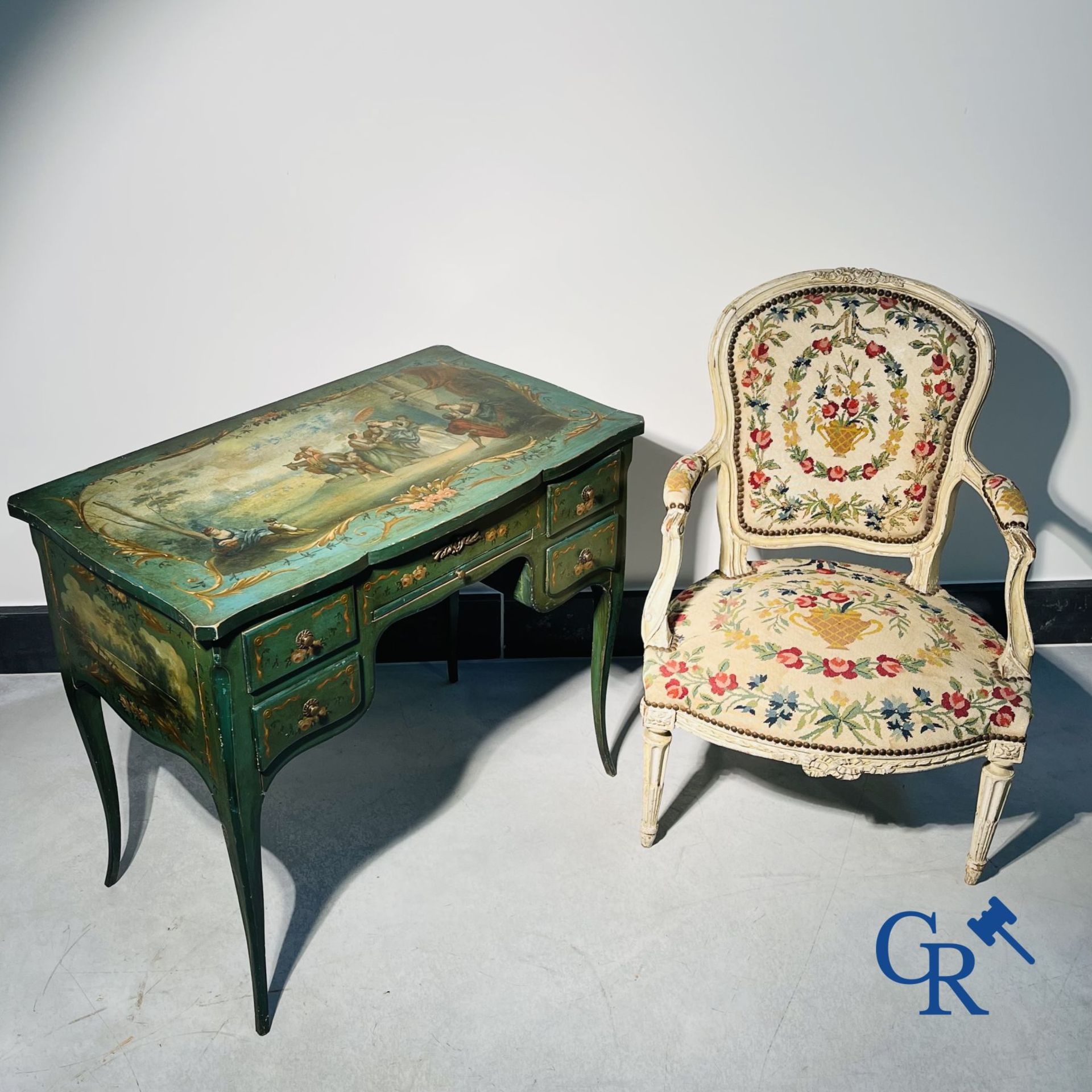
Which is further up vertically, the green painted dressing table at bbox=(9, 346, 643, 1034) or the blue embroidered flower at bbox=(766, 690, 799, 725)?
the green painted dressing table at bbox=(9, 346, 643, 1034)

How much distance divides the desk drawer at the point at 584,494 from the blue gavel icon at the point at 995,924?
1002 mm

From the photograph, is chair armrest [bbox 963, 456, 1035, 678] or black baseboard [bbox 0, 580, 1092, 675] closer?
chair armrest [bbox 963, 456, 1035, 678]

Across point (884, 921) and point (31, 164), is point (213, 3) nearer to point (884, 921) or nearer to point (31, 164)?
point (31, 164)

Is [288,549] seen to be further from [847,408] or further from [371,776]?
[847,408]

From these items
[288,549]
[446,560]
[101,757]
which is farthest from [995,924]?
[101,757]

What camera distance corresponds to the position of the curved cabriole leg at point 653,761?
2.23 m

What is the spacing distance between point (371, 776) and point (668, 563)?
821mm

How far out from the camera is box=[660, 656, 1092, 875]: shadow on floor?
Answer: 2496mm

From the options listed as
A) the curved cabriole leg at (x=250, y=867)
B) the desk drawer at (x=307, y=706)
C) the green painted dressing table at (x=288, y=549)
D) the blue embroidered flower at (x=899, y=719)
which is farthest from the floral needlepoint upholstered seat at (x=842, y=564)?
the curved cabriole leg at (x=250, y=867)

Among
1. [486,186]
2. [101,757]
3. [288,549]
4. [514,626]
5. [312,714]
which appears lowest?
[514,626]

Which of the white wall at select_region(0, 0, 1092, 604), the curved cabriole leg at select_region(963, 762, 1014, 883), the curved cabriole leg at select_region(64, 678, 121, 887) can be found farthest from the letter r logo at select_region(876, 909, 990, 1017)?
the curved cabriole leg at select_region(64, 678, 121, 887)

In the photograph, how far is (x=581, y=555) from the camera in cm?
232

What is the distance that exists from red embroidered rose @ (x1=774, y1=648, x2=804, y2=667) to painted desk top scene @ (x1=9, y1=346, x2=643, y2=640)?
0.48 metres

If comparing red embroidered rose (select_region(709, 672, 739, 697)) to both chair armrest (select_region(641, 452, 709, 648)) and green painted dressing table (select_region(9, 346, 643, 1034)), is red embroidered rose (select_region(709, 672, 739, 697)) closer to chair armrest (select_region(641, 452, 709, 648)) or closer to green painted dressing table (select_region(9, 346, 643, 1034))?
chair armrest (select_region(641, 452, 709, 648))
